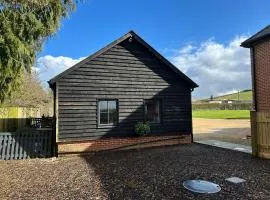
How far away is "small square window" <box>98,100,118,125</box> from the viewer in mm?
13211

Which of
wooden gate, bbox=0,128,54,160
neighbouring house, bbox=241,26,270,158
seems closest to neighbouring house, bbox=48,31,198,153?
wooden gate, bbox=0,128,54,160

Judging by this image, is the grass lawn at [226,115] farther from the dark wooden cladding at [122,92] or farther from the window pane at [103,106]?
the window pane at [103,106]

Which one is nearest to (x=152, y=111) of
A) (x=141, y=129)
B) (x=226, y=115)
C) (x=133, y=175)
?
(x=141, y=129)

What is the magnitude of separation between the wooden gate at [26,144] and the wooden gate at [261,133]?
8382 mm

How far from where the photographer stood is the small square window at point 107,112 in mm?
13211

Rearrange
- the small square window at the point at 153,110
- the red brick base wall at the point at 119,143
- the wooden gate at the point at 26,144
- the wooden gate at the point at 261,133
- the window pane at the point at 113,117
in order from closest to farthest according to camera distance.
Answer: the wooden gate at the point at 261,133, the wooden gate at the point at 26,144, the red brick base wall at the point at 119,143, the window pane at the point at 113,117, the small square window at the point at 153,110

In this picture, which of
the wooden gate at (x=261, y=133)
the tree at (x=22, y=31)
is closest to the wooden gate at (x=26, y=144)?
the tree at (x=22, y=31)

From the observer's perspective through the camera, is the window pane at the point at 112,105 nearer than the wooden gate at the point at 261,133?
No

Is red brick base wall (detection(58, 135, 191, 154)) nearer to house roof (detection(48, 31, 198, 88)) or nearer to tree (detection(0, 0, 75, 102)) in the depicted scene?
house roof (detection(48, 31, 198, 88))

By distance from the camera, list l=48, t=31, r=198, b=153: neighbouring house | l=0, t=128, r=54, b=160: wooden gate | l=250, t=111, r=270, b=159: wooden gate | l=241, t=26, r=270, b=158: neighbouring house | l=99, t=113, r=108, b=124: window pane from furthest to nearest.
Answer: l=99, t=113, r=108, b=124: window pane, l=241, t=26, r=270, b=158: neighbouring house, l=48, t=31, r=198, b=153: neighbouring house, l=0, t=128, r=54, b=160: wooden gate, l=250, t=111, r=270, b=159: wooden gate

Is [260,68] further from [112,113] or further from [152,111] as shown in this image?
[112,113]

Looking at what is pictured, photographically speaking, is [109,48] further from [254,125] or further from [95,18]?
[254,125]

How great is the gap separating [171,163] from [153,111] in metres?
4.92

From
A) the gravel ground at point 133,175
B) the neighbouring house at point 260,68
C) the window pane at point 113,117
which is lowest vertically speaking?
the gravel ground at point 133,175
